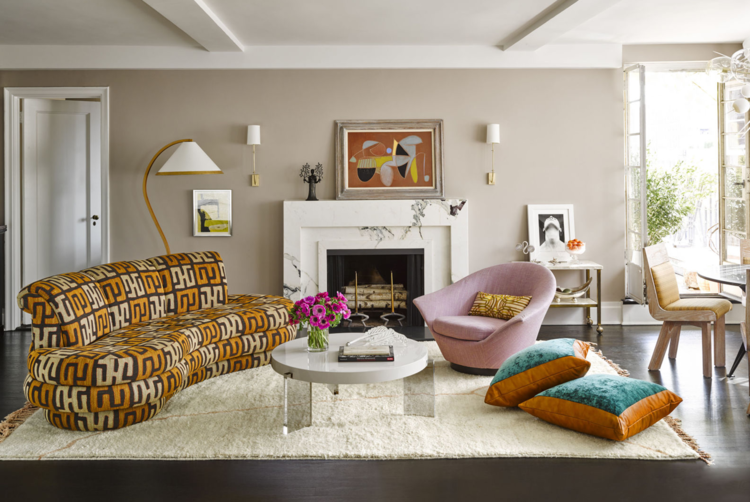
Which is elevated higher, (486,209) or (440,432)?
(486,209)

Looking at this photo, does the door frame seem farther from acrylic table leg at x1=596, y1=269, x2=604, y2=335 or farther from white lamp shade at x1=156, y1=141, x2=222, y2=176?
acrylic table leg at x1=596, y1=269, x2=604, y2=335

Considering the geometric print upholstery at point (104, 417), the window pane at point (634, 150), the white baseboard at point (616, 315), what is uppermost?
the window pane at point (634, 150)

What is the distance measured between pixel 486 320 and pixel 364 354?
1.23 m

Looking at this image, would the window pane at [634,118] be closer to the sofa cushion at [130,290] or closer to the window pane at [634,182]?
the window pane at [634,182]

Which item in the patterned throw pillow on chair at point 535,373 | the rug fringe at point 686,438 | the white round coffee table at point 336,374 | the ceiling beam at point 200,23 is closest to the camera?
the rug fringe at point 686,438

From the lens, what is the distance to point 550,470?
243 cm

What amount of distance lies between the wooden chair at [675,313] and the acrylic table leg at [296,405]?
2418 mm

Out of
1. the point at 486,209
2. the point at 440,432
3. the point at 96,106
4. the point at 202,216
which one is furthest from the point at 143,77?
the point at 440,432

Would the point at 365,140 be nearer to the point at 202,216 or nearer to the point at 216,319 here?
the point at 202,216

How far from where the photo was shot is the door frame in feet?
16.9

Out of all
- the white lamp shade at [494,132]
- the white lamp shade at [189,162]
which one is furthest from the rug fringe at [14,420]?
the white lamp shade at [494,132]

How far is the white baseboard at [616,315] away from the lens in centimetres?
523

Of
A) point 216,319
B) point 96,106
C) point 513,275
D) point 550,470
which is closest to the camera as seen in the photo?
point 550,470

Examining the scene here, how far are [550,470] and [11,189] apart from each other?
5.12 meters
